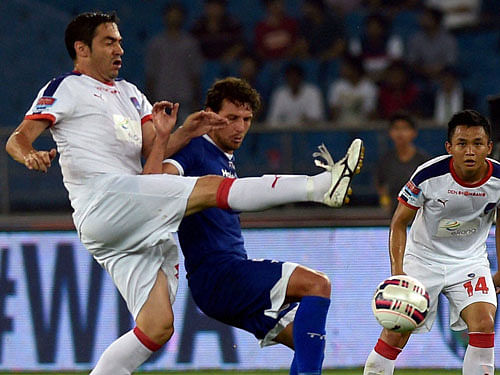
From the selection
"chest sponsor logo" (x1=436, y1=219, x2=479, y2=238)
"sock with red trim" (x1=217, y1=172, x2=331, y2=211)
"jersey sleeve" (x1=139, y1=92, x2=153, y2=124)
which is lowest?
"chest sponsor logo" (x1=436, y1=219, x2=479, y2=238)

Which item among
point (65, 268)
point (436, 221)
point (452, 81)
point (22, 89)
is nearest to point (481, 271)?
point (436, 221)

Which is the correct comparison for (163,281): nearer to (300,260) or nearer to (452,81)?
(300,260)

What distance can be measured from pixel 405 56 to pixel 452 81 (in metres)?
0.69

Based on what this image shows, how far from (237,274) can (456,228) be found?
159cm

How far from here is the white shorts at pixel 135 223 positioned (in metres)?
5.16

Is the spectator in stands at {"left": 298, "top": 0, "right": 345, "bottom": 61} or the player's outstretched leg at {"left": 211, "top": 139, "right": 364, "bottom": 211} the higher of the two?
the spectator in stands at {"left": 298, "top": 0, "right": 345, "bottom": 61}

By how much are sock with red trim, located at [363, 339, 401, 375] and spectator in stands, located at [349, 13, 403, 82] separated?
5.86 metres


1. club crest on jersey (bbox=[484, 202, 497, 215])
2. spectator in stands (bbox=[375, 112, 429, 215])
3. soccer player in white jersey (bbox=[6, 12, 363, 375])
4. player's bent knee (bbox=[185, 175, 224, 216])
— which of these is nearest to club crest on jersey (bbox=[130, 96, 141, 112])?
soccer player in white jersey (bbox=[6, 12, 363, 375])

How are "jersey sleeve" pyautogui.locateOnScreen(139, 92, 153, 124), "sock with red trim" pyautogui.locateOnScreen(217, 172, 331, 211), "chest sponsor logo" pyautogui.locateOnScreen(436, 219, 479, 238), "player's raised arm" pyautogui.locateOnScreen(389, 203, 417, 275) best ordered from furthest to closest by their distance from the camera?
"chest sponsor logo" pyautogui.locateOnScreen(436, 219, 479, 238) → "player's raised arm" pyautogui.locateOnScreen(389, 203, 417, 275) → "jersey sleeve" pyautogui.locateOnScreen(139, 92, 153, 124) → "sock with red trim" pyautogui.locateOnScreen(217, 172, 331, 211)

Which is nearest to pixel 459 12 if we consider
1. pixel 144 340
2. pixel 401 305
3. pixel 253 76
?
pixel 253 76

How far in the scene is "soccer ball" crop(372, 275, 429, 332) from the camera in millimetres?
5184

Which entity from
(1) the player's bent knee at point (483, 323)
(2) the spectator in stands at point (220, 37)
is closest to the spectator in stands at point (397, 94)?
(2) the spectator in stands at point (220, 37)

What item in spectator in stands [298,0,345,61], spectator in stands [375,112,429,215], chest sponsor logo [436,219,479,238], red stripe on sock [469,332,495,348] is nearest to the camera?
red stripe on sock [469,332,495,348]

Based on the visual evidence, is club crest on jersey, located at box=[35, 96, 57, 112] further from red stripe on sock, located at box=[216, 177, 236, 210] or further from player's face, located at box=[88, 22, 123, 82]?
red stripe on sock, located at box=[216, 177, 236, 210]
